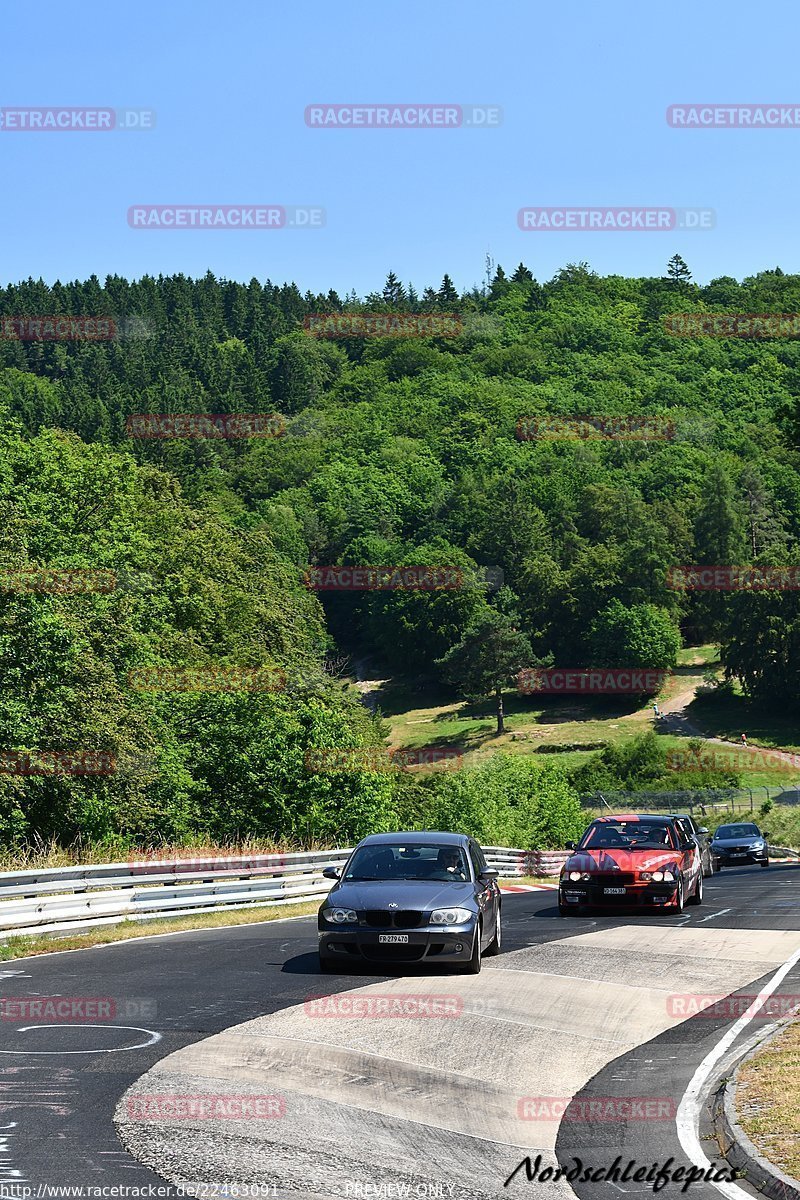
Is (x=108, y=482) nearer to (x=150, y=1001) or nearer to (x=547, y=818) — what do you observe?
(x=547, y=818)

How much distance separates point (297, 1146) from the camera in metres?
7.65

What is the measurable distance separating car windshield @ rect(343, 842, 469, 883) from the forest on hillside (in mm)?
15600

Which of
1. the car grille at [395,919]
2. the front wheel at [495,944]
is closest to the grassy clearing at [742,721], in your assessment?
the front wheel at [495,944]

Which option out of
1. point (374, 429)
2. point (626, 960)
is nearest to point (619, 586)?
point (374, 429)

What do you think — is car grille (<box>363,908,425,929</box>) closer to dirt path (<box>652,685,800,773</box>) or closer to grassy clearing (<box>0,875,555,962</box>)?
grassy clearing (<box>0,875,555,962</box>)

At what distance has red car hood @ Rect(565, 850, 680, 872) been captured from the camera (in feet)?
70.4

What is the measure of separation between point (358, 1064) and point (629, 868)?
12.0 metres

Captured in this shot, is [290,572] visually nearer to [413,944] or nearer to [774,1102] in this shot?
[413,944]

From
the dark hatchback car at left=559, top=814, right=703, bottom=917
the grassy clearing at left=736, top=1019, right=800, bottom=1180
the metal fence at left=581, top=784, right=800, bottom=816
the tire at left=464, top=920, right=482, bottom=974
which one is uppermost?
the grassy clearing at left=736, top=1019, right=800, bottom=1180

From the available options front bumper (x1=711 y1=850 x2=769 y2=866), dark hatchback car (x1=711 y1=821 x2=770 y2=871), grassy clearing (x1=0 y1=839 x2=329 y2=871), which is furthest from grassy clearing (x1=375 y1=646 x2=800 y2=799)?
grassy clearing (x1=0 y1=839 x2=329 y2=871)

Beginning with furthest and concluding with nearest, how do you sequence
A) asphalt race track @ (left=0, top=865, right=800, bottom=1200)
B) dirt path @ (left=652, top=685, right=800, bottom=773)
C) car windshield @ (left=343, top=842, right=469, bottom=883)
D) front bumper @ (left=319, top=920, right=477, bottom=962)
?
dirt path @ (left=652, top=685, right=800, bottom=773) < car windshield @ (left=343, top=842, right=469, bottom=883) < front bumper @ (left=319, top=920, right=477, bottom=962) < asphalt race track @ (left=0, top=865, right=800, bottom=1200)

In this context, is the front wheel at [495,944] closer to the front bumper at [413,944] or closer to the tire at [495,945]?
the tire at [495,945]

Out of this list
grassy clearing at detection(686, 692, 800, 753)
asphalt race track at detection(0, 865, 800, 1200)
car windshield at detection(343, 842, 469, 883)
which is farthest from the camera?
grassy clearing at detection(686, 692, 800, 753)

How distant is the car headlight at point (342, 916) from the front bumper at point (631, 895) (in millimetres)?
8142
